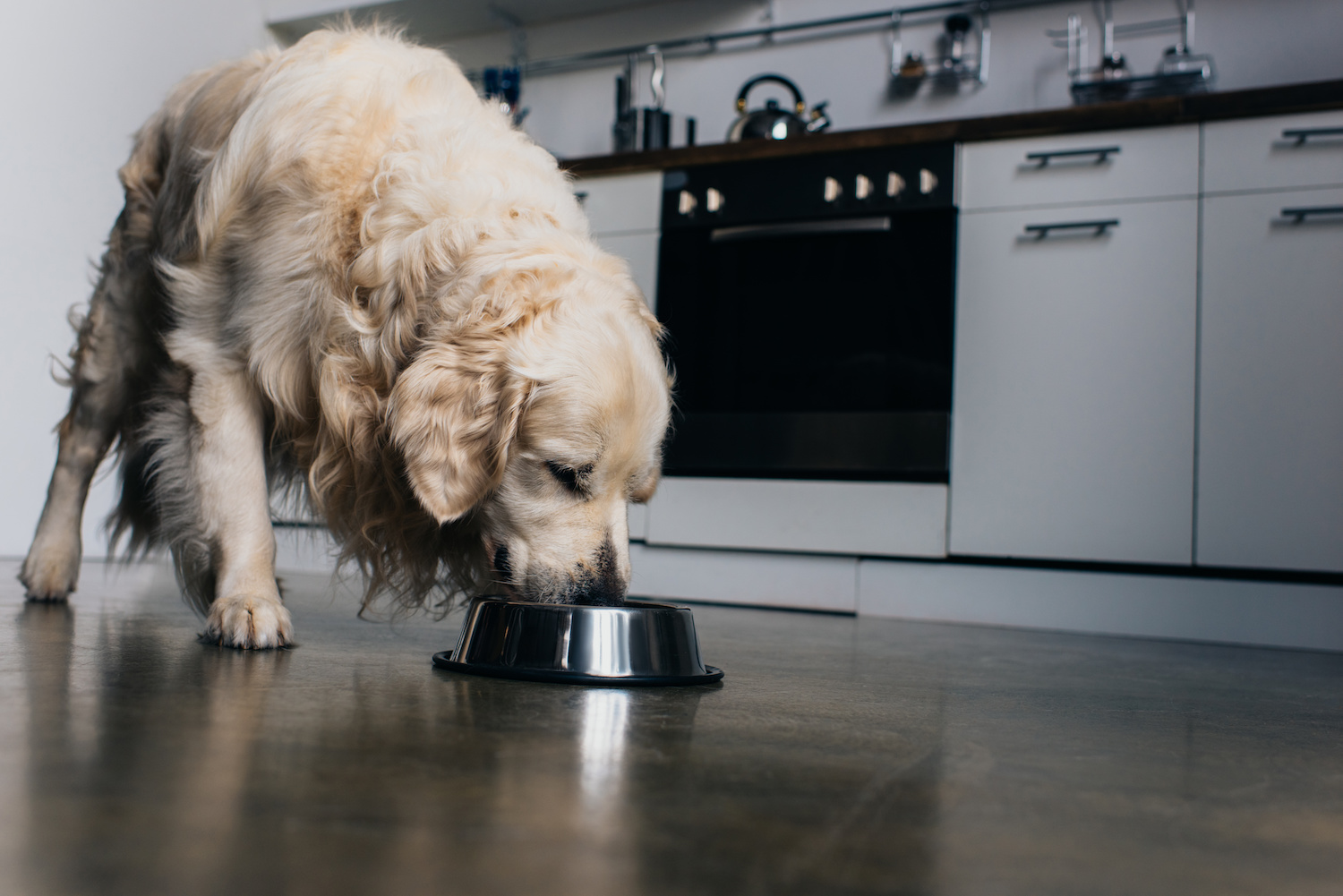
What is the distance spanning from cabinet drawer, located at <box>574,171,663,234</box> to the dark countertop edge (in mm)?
40

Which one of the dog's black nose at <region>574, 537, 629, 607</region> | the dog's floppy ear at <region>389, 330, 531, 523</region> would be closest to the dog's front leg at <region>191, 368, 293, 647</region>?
the dog's floppy ear at <region>389, 330, 531, 523</region>

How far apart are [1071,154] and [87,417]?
2.68 meters

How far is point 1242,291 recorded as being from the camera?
2.96 metres

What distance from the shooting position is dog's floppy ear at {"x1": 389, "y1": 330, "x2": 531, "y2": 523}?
5.13 feet

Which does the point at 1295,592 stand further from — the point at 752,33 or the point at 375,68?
the point at 752,33

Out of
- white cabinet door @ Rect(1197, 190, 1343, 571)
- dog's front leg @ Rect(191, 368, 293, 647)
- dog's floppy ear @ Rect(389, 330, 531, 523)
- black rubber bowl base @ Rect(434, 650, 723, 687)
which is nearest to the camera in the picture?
black rubber bowl base @ Rect(434, 650, 723, 687)

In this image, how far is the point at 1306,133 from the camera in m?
2.89

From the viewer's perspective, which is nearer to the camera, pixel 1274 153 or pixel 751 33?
pixel 1274 153

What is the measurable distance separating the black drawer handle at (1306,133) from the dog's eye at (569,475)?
2374mm

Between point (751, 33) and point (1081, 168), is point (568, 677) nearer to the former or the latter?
point (1081, 168)

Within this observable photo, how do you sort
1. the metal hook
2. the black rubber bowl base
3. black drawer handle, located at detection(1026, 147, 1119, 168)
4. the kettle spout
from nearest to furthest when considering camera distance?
the black rubber bowl base
black drawer handle, located at detection(1026, 147, 1119, 168)
the kettle spout
the metal hook

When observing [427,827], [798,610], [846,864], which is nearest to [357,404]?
[427,827]

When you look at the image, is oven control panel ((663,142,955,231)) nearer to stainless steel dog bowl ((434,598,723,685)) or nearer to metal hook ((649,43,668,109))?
metal hook ((649,43,668,109))

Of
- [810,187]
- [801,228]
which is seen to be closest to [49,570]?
[801,228]
